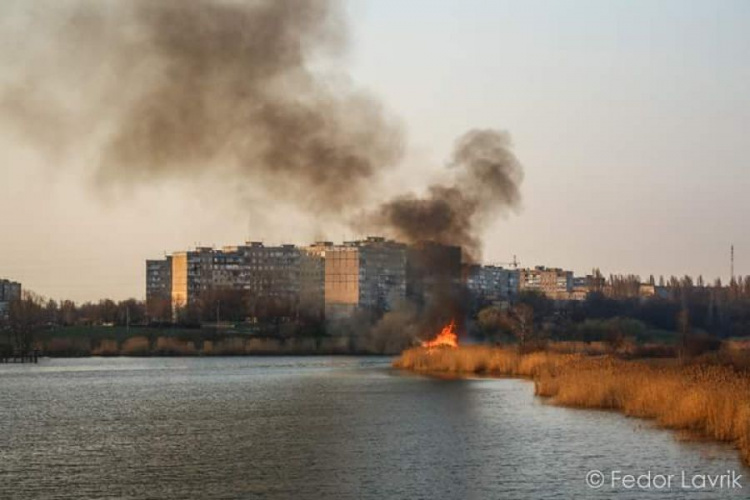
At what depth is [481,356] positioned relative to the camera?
76.6 m

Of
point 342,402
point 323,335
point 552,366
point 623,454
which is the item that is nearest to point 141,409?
point 342,402

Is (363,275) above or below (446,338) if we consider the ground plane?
above

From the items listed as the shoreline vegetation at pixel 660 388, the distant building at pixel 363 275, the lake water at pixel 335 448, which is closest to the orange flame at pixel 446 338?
the distant building at pixel 363 275

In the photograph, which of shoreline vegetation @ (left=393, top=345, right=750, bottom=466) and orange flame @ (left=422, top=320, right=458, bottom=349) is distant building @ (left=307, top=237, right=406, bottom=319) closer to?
orange flame @ (left=422, top=320, right=458, bottom=349)

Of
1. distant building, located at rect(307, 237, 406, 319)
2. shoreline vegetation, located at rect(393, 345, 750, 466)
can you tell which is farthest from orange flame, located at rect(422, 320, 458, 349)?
shoreline vegetation, located at rect(393, 345, 750, 466)

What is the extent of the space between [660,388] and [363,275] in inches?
3637

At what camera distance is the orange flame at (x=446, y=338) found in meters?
92.2

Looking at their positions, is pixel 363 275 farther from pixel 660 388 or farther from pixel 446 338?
pixel 660 388

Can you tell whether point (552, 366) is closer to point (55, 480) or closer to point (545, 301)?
point (55, 480)

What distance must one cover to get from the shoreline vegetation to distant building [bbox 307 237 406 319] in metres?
27.3

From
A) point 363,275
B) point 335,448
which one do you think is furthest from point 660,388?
point 363,275

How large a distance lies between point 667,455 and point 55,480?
643 inches

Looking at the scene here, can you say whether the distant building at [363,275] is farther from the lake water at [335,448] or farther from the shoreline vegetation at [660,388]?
the lake water at [335,448]

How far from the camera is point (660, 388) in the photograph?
40.7 meters
